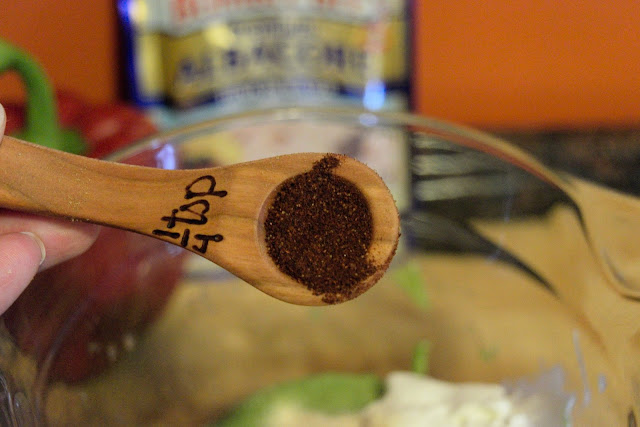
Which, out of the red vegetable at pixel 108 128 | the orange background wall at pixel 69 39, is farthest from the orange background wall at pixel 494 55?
the red vegetable at pixel 108 128

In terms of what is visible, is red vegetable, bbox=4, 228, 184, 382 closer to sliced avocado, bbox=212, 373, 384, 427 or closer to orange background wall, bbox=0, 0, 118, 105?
sliced avocado, bbox=212, 373, 384, 427

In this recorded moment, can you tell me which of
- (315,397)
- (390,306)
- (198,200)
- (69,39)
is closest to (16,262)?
(198,200)

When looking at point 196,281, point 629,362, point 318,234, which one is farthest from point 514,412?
point 196,281

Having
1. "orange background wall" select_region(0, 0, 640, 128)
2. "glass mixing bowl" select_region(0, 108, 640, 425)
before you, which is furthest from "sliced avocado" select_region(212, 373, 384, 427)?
"orange background wall" select_region(0, 0, 640, 128)

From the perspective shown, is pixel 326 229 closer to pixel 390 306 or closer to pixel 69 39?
pixel 390 306

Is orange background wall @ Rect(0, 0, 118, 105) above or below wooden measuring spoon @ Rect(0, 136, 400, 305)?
below

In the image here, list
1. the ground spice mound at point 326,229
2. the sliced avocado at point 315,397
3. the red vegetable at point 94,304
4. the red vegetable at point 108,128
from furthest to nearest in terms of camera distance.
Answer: the red vegetable at point 108,128 → the sliced avocado at point 315,397 → the red vegetable at point 94,304 → the ground spice mound at point 326,229

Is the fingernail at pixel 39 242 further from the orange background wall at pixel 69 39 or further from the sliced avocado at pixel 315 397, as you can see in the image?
the orange background wall at pixel 69 39

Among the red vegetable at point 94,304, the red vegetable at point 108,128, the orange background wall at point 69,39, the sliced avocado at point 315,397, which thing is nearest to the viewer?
the red vegetable at point 94,304
